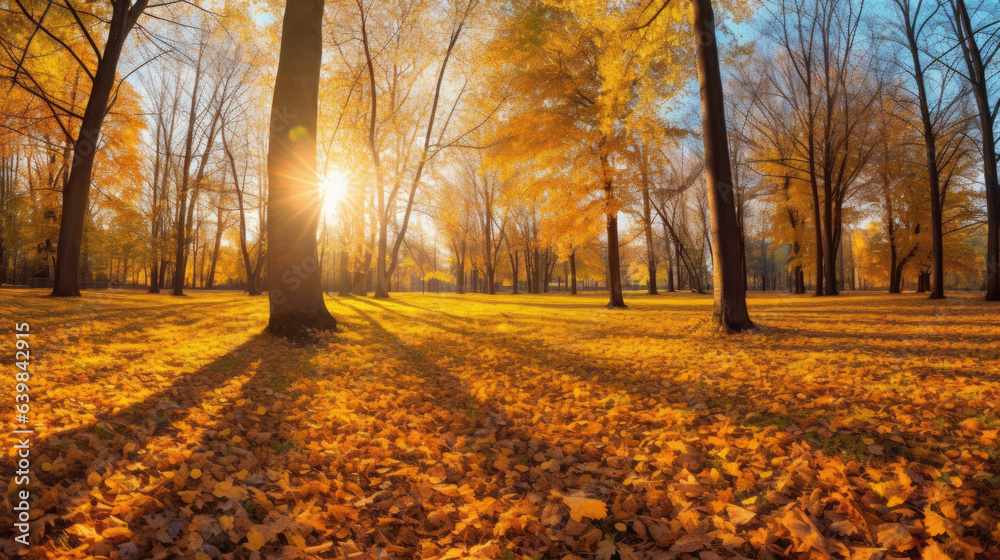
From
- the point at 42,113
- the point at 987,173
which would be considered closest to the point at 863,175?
the point at 987,173

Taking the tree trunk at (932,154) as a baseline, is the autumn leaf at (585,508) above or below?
below

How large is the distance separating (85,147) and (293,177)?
25.0ft

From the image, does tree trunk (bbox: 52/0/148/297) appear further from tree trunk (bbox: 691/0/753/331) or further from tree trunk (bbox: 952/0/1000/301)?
tree trunk (bbox: 952/0/1000/301)

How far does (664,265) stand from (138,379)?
44375mm

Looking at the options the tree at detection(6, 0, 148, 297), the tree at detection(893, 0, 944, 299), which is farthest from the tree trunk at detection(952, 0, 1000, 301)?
Answer: the tree at detection(6, 0, 148, 297)

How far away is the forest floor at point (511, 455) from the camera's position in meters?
1.81

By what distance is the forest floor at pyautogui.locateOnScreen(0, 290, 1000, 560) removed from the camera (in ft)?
5.92

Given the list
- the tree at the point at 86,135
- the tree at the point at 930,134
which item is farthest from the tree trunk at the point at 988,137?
the tree at the point at 86,135

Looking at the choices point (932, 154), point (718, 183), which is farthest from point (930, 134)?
point (718, 183)

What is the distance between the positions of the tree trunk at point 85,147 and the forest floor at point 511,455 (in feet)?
23.2

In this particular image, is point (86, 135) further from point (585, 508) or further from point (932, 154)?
point (932, 154)

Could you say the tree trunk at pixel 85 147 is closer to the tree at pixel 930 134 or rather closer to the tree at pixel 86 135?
the tree at pixel 86 135

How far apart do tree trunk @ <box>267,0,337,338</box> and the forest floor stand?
1.26m

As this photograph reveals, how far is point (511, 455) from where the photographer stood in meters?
2.90
